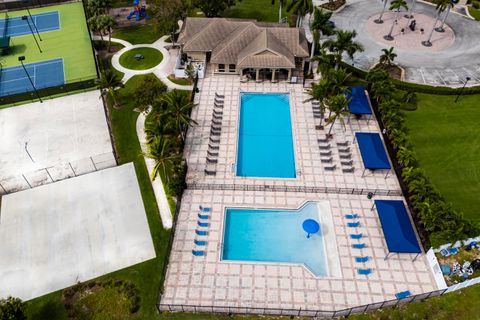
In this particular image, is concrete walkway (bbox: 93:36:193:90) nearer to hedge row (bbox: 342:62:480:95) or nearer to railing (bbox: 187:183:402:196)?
railing (bbox: 187:183:402:196)

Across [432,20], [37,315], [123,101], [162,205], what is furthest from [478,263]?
[432,20]

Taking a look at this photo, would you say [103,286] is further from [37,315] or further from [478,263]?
[478,263]

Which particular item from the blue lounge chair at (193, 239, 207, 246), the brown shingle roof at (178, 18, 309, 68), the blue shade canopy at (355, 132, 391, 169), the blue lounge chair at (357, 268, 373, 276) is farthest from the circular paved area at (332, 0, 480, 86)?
the blue lounge chair at (193, 239, 207, 246)

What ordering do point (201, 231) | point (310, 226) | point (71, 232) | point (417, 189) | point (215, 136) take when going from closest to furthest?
point (310, 226) → point (417, 189) → point (201, 231) → point (71, 232) → point (215, 136)

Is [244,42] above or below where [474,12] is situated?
above

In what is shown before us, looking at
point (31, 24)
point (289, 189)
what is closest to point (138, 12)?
point (31, 24)

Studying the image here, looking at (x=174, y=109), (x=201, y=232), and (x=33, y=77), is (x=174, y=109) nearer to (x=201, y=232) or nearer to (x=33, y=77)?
(x=201, y=232)
